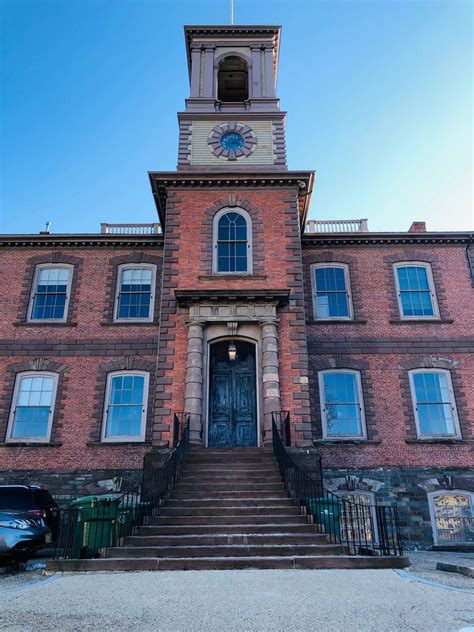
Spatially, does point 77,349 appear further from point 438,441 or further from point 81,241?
point 438,441

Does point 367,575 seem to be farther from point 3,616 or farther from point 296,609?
point 3,616

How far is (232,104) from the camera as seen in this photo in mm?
19078

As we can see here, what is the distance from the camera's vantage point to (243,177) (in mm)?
16500

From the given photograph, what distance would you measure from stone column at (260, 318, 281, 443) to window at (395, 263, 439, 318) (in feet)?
17.9

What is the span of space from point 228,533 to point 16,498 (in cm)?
495

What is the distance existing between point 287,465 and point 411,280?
955 cm

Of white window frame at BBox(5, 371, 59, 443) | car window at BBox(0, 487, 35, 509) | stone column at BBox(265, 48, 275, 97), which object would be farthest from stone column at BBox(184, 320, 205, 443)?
stone column at BBox(265, 48, 275, 97)

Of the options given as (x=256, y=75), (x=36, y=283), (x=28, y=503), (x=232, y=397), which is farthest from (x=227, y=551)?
(x=256, y=75)

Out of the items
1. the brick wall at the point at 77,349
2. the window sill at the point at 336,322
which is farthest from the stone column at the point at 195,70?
the window sill at the point at 336,322

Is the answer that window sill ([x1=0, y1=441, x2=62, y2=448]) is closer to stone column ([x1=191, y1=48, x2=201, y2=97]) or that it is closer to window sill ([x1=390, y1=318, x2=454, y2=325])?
window sill ([x1=390, y1=318, x2=454, y2=325])

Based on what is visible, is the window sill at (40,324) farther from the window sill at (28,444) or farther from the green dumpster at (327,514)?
the green dumpster at (327,514)

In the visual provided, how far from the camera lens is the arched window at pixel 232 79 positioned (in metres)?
20.3

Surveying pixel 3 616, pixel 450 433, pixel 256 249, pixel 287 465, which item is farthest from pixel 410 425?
pixel 3 616

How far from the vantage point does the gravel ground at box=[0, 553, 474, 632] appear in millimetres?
4824
